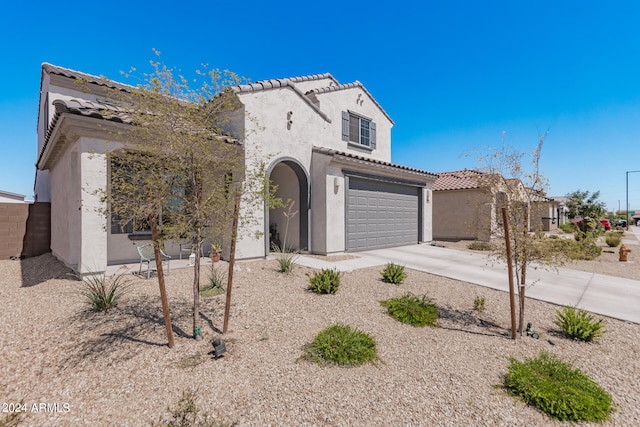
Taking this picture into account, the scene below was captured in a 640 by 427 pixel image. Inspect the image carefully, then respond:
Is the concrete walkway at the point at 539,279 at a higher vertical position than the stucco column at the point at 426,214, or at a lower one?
lower

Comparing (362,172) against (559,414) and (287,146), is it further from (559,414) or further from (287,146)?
(559,414)

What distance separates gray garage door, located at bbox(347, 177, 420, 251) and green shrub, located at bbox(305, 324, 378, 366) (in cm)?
762

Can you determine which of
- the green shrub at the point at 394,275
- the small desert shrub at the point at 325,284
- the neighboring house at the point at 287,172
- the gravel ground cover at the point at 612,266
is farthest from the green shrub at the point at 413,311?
the gravel ground cover at the point at 612,266

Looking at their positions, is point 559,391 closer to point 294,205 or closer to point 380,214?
point 294,205

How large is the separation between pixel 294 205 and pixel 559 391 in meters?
9.77

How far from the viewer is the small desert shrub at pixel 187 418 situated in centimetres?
264

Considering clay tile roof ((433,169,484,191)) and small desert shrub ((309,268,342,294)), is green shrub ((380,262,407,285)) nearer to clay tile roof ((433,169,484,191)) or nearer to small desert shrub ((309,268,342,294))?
small desert shrub ((309,268,342,294))

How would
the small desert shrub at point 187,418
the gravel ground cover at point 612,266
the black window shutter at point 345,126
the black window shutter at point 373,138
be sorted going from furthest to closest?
the black window shutter at point 373,138 < the black window shutter at point 345,126 < the gravel ground cover at point 612,266 < the small desert shrub at point 187,418

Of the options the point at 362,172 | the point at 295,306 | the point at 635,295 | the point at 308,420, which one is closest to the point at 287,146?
the point at 362,172

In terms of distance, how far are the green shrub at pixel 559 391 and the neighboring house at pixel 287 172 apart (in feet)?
20.5

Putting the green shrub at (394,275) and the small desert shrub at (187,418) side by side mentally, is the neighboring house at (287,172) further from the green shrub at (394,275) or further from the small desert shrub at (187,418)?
the small desert shrub at (187,418)

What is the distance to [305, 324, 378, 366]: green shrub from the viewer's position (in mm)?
3818

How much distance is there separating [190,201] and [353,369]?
10.8 feet

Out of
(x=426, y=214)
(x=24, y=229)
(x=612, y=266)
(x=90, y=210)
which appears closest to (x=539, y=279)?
(x=612, y=266)
